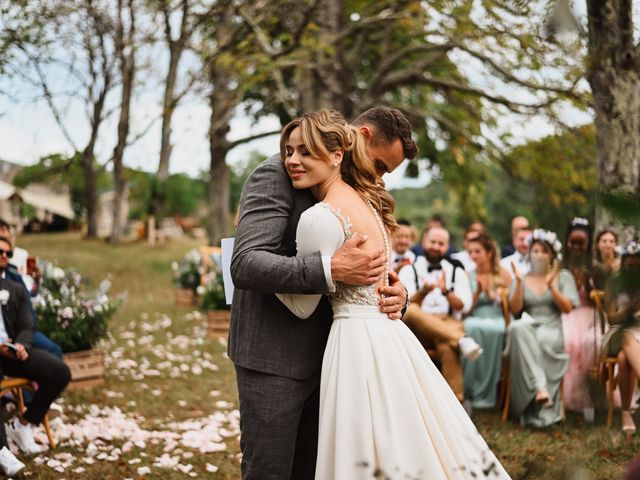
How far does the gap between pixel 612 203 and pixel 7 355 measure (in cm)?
484

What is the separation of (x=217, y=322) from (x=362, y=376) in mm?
7984

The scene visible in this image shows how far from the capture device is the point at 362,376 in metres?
2.29

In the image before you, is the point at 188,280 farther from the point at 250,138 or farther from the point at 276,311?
the point at 276,311

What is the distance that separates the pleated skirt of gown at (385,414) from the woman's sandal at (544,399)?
382cm

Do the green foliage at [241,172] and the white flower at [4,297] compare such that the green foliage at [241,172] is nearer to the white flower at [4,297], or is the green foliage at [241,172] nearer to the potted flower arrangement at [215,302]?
the potted flower arrangement at [215,302]

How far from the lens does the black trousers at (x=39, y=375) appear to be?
190 inches

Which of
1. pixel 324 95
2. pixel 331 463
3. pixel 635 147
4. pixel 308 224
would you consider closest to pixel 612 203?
pixel 308 224

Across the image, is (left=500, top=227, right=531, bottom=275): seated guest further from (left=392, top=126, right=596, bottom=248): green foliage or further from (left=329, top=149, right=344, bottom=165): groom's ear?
(left=329, top=149, right=344, bottom=165): groom's ear

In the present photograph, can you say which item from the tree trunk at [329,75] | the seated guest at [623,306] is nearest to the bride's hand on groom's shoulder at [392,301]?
the seated guest at [623,306]

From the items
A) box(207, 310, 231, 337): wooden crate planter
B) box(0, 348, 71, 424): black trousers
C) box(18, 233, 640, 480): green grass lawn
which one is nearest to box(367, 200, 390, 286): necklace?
box(18, 233, 640, 480): green grass lawn

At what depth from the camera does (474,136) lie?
16.2m

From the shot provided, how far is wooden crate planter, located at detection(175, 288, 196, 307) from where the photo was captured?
44.2 feet

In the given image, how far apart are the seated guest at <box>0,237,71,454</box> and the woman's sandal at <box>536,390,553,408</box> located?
12.6 ft

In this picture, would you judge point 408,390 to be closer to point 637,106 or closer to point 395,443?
point 395,443
